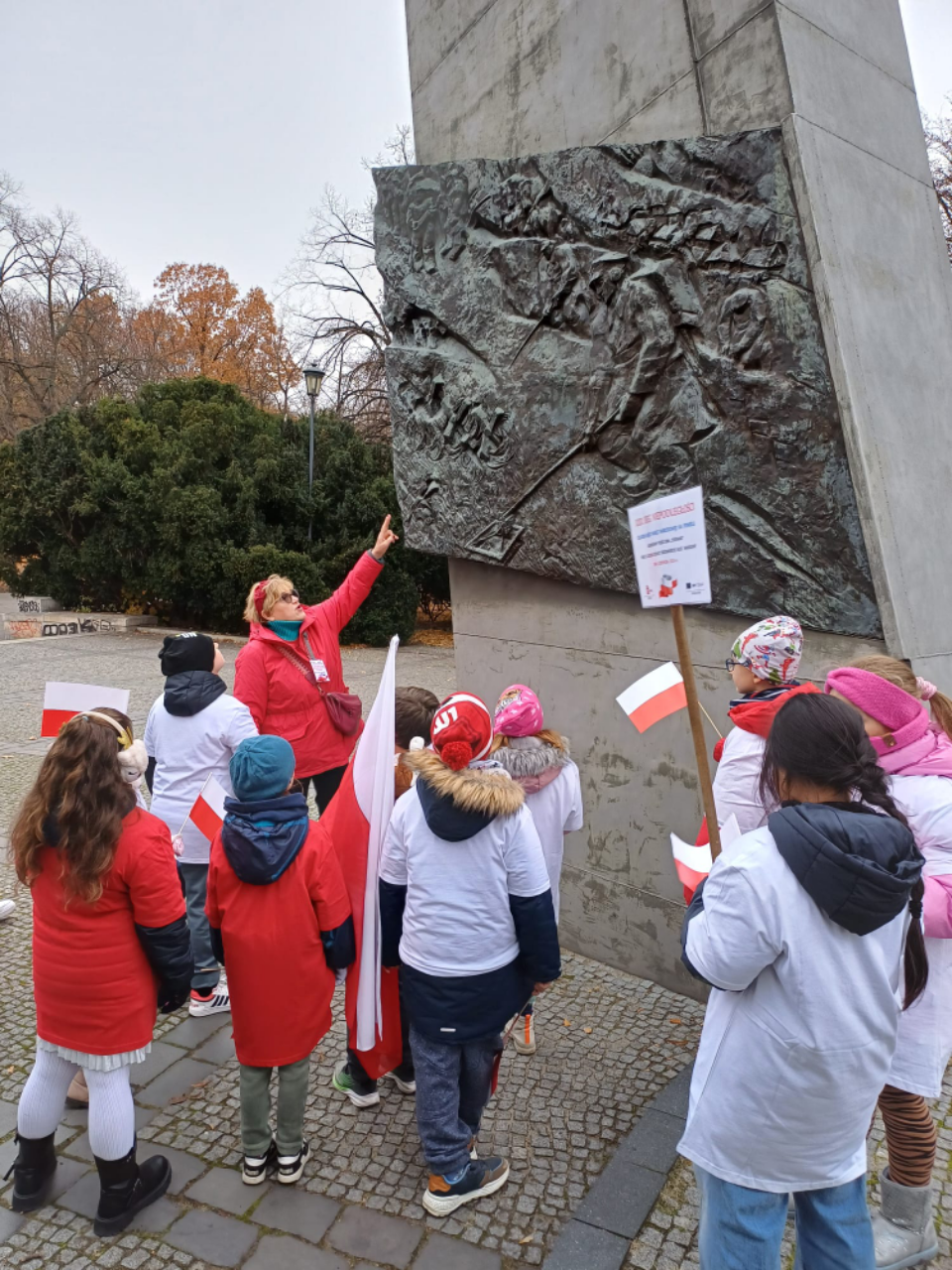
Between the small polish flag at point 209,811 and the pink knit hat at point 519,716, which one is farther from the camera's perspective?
the small polish flag at point 209,811

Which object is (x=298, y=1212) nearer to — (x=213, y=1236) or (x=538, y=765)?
(x=213, y=1236)

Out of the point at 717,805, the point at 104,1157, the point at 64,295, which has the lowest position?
the point at 104,1157

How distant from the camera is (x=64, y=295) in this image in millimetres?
31078

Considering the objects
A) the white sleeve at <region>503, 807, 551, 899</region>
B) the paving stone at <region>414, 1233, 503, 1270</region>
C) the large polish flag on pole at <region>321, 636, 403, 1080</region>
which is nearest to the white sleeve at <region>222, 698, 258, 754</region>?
the large polish flag on pole at <region>321, 636, 403, 1080</region>

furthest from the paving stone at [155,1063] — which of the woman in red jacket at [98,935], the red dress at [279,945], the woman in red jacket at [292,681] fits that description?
the woman in red jacket at [292,681]

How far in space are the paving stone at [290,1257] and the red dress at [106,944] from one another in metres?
0.67

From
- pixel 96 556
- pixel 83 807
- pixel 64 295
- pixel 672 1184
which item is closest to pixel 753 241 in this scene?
pixel 83 807

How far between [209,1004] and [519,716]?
6.99 ft

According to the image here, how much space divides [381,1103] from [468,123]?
4722 millimetres

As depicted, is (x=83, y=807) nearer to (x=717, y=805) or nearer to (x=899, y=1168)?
(x=717, y=805)

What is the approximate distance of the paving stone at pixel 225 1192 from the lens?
2.67 meters

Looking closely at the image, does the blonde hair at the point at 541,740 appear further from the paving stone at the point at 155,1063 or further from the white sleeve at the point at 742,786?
the paving stone at the point at 155,1063

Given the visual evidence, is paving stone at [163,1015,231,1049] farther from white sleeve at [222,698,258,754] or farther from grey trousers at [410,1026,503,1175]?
grey trousers at [410,1026,503,1175]

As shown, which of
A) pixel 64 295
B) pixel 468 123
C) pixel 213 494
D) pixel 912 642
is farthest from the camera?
pixel 64 295
